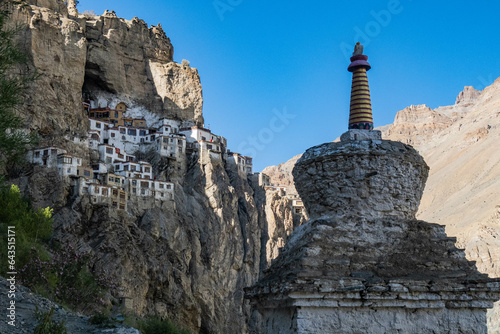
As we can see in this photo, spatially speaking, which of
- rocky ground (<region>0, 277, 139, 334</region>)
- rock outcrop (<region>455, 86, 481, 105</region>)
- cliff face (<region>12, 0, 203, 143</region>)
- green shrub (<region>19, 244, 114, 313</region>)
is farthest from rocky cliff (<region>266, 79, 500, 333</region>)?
cliff face (<region>12, 0, 203, 143</region>)

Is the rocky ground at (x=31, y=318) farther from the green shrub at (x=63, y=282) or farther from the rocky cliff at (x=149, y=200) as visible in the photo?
the rocky cliff at (x=149, y=200)

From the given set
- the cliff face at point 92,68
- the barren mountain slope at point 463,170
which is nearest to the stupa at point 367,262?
the barren mountain slope at point 463,170

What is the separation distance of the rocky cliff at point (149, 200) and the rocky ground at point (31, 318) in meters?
24.9

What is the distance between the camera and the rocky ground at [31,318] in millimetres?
9414

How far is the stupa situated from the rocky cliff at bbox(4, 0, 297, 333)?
2975cm

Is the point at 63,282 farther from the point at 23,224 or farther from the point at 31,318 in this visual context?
the point at 23,224

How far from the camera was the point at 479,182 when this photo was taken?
79.9 meters

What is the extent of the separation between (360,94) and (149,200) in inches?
1666

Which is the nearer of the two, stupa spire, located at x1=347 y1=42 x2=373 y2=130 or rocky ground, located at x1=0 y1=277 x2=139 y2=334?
rocky ground, located at x1=0 y1=277 x2=139 y2=334

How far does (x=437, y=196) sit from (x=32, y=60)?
60.4 meters

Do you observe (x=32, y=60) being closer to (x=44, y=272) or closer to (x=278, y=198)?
(x=278, y=198)

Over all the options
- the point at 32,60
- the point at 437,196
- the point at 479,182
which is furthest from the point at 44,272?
the point at 437,196

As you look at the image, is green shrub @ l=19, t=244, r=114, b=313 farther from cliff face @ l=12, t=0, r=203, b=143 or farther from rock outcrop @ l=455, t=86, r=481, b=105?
rock outcrop @ l=455, t=86, r=481, b=105

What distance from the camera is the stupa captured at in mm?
7207
